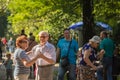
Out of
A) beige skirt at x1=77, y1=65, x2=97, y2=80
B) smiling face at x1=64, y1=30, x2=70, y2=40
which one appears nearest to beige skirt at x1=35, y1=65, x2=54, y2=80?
beige skirt at x1=77, y1=65, x2=97, y2=80

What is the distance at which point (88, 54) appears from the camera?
10.8m

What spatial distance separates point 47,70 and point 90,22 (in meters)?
7.80

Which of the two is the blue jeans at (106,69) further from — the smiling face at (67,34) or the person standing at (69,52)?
the smiling face at (67,34)

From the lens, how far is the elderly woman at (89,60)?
10836mm

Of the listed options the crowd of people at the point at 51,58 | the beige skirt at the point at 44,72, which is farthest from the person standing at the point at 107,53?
the beige skirt at the point at 44,72

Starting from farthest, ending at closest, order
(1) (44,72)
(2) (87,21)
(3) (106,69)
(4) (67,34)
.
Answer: (2) (87,21), (3) (106,69), (4) (67,34), (1) (44,72)

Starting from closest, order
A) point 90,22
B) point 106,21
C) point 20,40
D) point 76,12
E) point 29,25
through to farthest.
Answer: point 20,40, point 90,22, point 76,12, point 106,21, point 29,25

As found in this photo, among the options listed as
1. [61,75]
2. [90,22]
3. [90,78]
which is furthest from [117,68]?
[90,78]

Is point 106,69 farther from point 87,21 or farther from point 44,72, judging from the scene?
point 44,72

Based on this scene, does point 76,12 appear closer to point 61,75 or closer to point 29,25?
point 61,75

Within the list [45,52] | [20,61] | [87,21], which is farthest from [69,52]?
[87,21]

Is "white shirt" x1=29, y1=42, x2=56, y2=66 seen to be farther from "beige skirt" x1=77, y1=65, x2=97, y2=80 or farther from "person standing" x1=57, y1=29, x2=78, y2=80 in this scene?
"person standing" x1=57, y1=29, x2=78, y2=80

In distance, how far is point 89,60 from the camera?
35.5 ft

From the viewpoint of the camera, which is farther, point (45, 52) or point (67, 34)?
point (67, 34)
